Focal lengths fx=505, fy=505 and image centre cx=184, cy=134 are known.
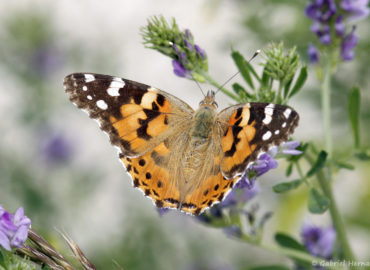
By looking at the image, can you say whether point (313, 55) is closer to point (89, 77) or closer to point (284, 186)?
point (284, 186)

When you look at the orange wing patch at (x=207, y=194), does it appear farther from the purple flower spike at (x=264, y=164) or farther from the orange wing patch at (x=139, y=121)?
the orange wing patch at (x=139, y=121)

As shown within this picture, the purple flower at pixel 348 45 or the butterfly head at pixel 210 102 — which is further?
the butterfly head at pixel 210 102

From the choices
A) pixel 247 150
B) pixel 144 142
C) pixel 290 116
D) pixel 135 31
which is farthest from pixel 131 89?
pixel 135 31

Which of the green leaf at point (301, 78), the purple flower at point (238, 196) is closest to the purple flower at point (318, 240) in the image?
the purple flower at point (238, 196)

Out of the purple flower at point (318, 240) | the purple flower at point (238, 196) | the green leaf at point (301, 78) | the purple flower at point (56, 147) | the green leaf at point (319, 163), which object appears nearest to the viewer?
the green leaf at point (319, 163)

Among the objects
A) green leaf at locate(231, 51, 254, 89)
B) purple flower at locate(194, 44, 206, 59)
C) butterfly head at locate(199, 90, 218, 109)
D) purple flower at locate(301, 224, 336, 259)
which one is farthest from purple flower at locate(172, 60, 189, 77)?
purple flower at locate(301, 224, 336, 259)

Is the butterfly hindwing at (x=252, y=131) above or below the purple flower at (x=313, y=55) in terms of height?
below

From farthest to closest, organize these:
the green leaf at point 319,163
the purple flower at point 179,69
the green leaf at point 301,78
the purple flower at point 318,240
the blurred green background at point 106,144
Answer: the blurred green background at point 106,144, the purple flower at point 318,240, the purple flower at point 179,69, the green leaf at point 301,78, the green leaf at point 319,163

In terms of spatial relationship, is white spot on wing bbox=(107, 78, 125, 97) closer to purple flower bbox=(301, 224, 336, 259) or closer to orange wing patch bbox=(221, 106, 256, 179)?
orange wing patch bbox=(221, 106, 256, 179)
